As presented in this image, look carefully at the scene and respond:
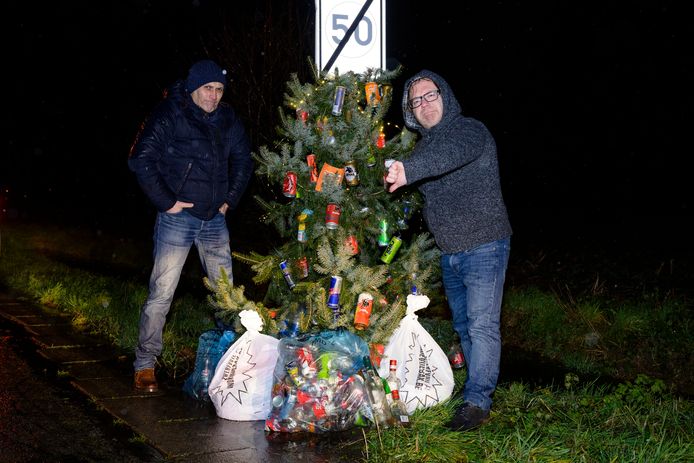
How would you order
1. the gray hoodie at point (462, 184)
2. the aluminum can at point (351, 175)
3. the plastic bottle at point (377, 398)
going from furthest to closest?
the aluminum can at point (351, 175) < the plastic bottle at point (377, 398) < the gray hoodie at point (462, 184)

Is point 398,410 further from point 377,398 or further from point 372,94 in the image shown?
point 372,94

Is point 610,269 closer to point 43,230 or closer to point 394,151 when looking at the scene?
point 394,151

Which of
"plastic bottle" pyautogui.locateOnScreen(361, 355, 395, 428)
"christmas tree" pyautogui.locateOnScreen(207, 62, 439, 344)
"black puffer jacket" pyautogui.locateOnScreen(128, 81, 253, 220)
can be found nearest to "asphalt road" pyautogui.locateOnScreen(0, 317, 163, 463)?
"christmas tree" pyautogui.locateOnScreen(207, 62, 439, 344)

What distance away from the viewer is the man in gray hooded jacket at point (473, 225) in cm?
436

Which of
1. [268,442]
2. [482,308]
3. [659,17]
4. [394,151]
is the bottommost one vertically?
[268,442]

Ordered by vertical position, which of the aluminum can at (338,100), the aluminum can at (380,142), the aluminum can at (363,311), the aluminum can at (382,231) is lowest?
the aluminum can at (363,311)

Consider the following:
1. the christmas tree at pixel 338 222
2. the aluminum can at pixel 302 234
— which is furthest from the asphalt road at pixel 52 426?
the aluminum can at pixel 302 234

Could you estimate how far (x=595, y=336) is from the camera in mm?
6723

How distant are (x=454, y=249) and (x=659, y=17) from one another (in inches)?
427

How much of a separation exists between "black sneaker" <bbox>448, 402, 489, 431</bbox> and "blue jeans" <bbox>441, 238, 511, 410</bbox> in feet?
0.13

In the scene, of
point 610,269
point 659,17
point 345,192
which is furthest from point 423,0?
point 345,192

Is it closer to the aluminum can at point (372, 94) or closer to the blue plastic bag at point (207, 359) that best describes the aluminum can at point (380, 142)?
the aluminum can at point (372, 94)

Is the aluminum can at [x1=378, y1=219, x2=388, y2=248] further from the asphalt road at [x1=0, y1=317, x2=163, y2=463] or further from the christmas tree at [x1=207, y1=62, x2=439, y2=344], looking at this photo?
the asphalt road at [x1=0, y1=317, x2=163, y2=463]

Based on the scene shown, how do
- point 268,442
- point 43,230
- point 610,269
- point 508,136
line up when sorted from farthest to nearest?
point 43,230 → point 508,136 → point 610,269 → point 268,442
